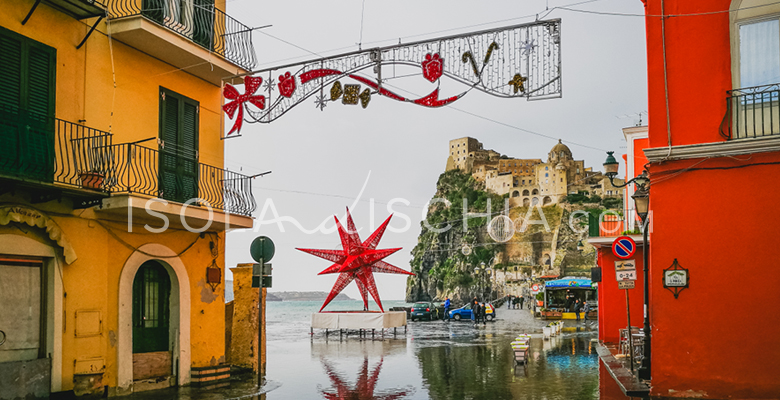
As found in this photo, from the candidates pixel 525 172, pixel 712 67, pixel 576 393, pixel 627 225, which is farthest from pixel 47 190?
pixel 525 172

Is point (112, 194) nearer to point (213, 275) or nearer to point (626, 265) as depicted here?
point (213, 275)

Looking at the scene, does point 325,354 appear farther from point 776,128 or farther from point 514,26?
point 776,128

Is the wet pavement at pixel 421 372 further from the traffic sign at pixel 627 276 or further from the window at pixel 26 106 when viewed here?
the window at pixel 26 106

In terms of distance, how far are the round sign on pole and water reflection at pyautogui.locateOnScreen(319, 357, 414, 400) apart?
3146 mm

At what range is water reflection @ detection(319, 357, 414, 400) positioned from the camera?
1277 cm

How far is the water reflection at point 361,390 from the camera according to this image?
12.8 m

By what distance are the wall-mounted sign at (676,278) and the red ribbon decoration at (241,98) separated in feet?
30.0

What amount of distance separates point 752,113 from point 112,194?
12.1m

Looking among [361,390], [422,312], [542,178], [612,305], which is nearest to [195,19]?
[361,390]

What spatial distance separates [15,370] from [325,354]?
12.7m

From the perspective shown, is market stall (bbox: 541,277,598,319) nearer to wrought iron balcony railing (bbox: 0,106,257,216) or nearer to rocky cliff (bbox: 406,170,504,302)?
wrought iron balcony railing (bbox: 0,106,257,216)

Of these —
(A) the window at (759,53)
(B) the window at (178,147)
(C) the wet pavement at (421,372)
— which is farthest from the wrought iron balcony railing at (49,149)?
(A) the window at (759,53)

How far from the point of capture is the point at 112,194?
1204cm

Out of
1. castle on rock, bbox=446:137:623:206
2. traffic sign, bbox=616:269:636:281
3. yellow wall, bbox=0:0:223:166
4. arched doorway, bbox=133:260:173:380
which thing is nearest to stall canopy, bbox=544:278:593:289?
traffic sign, bbox=616:269:636:281
